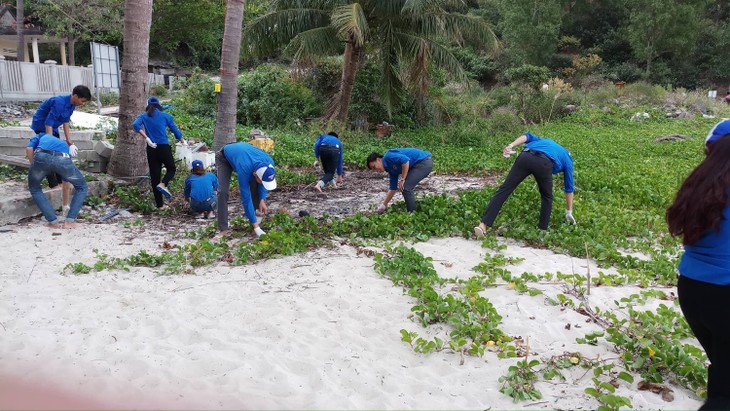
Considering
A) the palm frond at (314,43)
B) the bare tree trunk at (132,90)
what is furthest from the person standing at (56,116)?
the palm frond at (314,43)

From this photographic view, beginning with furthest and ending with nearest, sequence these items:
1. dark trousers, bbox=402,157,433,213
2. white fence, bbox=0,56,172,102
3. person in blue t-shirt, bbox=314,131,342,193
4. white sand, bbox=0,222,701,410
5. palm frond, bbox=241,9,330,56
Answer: white fence, bbox=0,56,172,102, palm frond, bbox=241,9,330,56, person in blue t-shirt, bbox=314,131,342,193, dark trousers, bbox=402,157,433,213, white sand, bbox=0,222,701,410

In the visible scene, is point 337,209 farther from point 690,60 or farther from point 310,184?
point 690,60


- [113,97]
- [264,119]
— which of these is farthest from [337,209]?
[113,97]

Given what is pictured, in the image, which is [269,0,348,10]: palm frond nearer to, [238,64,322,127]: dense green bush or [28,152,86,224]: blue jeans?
[238,64,322,127]: dense green bush

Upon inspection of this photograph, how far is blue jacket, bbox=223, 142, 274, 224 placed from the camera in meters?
6.79

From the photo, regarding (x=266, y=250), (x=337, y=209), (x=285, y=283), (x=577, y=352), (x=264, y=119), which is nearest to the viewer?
(x=577, y=352)

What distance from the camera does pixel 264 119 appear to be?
18.0m

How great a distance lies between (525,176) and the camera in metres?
6.99

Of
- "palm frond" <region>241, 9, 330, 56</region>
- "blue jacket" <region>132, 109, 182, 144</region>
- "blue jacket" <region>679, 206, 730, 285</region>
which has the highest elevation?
"palm frond" <region>241, 9, 330, 56</region>

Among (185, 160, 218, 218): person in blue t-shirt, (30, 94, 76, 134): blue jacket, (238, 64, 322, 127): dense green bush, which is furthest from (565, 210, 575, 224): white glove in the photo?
(238, 64, 322, 127): dense green bush

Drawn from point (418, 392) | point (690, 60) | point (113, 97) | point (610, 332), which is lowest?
point (113, 97)

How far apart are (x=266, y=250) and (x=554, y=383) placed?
11.7ft

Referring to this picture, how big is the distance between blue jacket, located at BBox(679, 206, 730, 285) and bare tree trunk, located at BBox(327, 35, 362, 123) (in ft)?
44.7

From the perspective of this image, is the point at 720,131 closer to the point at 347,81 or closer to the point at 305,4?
the point at 347,81
